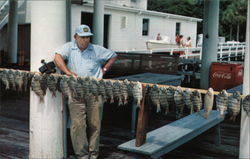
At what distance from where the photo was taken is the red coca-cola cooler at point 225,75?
28.7 feet

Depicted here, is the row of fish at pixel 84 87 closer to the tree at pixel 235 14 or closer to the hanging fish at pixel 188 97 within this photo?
the hanging fish at pixel 188 97

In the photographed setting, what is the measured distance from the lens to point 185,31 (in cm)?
2966

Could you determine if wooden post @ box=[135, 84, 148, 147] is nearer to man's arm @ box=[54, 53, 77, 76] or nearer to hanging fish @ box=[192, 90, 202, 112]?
hanging fish @ box=[192, 90, 202, 112]

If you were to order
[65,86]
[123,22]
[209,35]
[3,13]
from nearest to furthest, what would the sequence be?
[65,86]
[209,35]
[3,13]
[123,22]

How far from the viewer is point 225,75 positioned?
8.90m

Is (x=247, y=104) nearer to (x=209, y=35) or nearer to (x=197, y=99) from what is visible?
(x=197, y=99)

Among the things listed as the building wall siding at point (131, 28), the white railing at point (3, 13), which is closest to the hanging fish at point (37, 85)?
the building wall siding at point (131, 28)

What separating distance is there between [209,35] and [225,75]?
1.97 metres

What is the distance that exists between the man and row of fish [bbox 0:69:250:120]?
0.18m

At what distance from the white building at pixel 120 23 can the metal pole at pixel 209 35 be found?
26.6ft

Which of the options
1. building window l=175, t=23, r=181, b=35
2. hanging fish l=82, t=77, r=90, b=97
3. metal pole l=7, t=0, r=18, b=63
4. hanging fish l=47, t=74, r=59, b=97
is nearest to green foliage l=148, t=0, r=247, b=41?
building window l=175, t=23, r=181, b=35

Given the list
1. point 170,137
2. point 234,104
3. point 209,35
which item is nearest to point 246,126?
point 234,104

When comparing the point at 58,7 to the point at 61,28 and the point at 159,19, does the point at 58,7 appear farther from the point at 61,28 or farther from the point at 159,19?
the point at 159,19

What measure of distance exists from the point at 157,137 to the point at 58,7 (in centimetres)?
219
